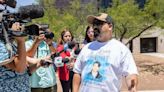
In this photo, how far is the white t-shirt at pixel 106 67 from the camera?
420 cm

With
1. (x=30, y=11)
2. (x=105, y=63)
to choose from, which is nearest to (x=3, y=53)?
(x=30, y=11)

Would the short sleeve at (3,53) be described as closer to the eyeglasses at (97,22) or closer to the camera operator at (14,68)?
the camera operator at (14,68)

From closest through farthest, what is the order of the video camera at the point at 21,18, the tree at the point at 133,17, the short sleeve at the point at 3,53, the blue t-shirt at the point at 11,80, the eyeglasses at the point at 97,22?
the video camera at the point at 21,18 → the short sleeve at the point at 3,53 → the blue t-shirt at the point at 11,80 → the eyeglasses at the point at 97,22 → the tree at the point at 133,17

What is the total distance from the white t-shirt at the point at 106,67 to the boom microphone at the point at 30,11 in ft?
4.61

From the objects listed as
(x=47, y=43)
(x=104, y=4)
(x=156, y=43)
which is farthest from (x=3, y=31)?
(x=156, y=43)

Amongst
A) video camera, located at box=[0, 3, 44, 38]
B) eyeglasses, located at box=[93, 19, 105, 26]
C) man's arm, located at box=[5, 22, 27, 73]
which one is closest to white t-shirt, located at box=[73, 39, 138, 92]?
eyeglasses, located at box=[93, 19, 105, 26]

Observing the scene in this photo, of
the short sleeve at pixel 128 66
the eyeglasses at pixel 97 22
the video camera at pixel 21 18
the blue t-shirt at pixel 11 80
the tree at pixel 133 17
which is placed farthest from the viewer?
the tree at pixel 133 17

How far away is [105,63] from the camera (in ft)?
13.8

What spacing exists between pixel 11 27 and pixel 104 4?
1205 inches

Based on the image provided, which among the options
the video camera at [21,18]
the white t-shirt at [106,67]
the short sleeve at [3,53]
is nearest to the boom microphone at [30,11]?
the video camera at [21,18]

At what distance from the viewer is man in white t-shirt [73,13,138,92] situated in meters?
4.19

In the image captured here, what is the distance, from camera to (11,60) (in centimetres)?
295

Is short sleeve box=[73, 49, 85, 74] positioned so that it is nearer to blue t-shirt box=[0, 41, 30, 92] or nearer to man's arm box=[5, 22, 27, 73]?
blue t-shirt box=[0, 41, 30, 92]

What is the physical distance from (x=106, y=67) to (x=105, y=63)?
Result: 0.04 meters
